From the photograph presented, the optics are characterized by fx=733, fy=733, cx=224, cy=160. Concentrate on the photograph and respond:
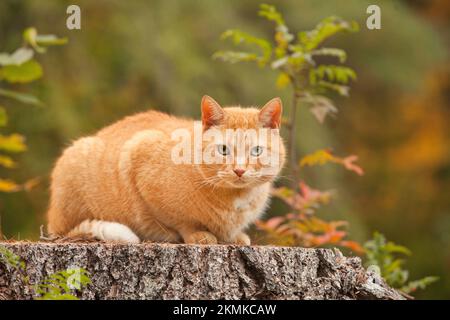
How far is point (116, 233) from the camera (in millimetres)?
3795

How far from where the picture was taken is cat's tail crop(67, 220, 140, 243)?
12.4 feet

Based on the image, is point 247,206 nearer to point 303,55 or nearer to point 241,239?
point 241,239

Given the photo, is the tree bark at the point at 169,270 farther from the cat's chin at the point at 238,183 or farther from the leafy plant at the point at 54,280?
the cat's chin at the point at 238,183

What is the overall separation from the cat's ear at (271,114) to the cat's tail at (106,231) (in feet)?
3.01

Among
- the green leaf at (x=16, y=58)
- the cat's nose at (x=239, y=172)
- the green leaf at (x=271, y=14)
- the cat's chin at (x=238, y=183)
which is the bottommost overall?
the cat's chin at (x=238, y=183)

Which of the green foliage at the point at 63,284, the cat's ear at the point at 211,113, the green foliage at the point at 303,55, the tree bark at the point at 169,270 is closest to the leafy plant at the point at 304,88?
the green foliage at the point at 303,55

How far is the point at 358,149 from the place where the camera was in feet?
32.8

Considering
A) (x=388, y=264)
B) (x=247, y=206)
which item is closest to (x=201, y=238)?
(x=247, y=206)

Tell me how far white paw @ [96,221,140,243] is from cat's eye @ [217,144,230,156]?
0.63 m

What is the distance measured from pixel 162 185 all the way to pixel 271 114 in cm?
70

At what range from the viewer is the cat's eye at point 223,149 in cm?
378
